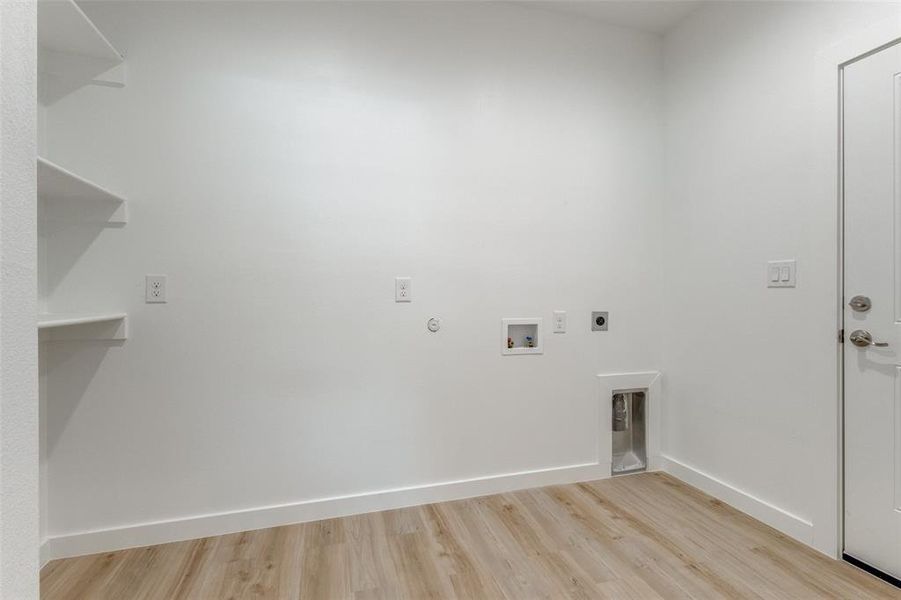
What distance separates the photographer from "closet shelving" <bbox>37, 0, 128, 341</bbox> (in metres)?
1.59

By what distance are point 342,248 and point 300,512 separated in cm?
127

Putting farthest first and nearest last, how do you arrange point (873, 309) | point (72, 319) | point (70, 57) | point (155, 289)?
1. point (155, 289)
2. point (70, 57)
3. point (873, 309)
4. point (72, 319)

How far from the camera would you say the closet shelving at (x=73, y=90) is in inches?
62.6

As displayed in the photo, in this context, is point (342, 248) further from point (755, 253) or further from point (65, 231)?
point (755, 253)

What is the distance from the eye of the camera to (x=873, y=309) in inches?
62.1

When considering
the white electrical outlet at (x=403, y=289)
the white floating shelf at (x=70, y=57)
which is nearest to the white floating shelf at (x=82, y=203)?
the white floating shelf at (x=70, y=57)

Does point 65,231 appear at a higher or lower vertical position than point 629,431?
higher

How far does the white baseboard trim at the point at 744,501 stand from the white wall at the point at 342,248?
0.52 m

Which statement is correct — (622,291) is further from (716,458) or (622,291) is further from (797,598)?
(797,598)

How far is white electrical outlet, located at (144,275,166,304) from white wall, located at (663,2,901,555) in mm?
2680

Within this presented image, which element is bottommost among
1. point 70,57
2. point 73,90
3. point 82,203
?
point 82,203

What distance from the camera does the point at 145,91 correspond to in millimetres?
1798

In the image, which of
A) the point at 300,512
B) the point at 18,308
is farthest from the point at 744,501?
the point at 18,308

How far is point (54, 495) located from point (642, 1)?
3.63 metres
